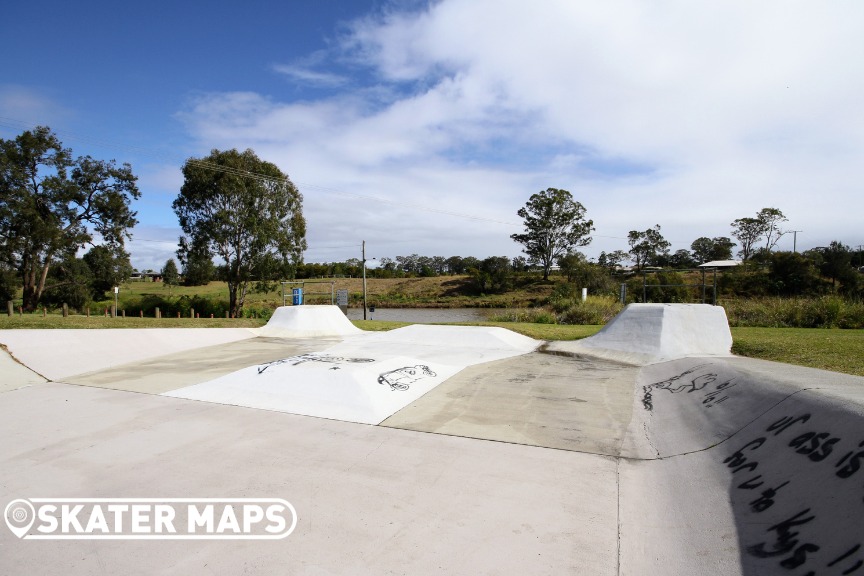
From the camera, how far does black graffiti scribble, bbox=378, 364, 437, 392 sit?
8.20 metres

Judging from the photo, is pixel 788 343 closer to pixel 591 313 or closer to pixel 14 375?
pixel 591 313

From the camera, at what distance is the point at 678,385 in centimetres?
818

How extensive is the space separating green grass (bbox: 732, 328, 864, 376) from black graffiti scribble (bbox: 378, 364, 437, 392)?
284 inches

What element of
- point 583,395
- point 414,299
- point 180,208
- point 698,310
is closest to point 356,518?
point 583,395

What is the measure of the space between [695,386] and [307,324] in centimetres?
1467

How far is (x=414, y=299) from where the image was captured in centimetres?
6228

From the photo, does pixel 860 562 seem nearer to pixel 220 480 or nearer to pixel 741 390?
pixel 741 390

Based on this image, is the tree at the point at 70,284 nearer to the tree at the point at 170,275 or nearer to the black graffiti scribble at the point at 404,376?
the tree at the point at 170,275

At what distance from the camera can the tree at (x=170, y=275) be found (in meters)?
65.6

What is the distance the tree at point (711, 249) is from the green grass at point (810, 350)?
203 feet

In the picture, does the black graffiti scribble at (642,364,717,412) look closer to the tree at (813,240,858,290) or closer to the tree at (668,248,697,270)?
the tree at (813,240,858,290)

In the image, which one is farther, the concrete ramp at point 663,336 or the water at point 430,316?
the water at point 430,316

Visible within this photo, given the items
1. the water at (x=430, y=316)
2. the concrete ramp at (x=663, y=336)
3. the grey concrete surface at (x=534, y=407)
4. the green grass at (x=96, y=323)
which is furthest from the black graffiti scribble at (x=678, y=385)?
the water at (x=430, y=316)

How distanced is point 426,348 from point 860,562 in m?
11.1
